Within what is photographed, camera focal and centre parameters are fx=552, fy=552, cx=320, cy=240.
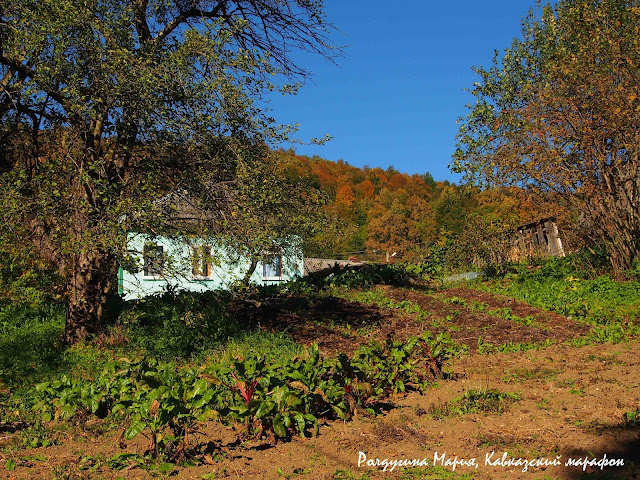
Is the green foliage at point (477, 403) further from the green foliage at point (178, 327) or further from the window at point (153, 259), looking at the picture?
the green foliage at point (178, 327)

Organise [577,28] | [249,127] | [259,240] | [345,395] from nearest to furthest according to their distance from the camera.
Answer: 1. [345,395]
2. [259,240]
3. [249,127]
4. [577,28]

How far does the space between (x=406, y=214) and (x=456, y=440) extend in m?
54.1

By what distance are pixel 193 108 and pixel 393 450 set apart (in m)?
5.50

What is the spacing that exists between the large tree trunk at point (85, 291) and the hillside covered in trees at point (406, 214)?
10.5 feet

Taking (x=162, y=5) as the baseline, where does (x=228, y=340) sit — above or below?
below

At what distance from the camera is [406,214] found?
5719 cm

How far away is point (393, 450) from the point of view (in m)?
3.68

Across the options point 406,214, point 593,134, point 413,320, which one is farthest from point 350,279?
point 406,214

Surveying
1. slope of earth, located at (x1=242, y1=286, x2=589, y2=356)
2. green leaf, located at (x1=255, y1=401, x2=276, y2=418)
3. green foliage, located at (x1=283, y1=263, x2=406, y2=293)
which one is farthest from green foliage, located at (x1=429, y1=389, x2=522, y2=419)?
green foliage, located at (x1=283, y1=263, x2=406, y2=293)

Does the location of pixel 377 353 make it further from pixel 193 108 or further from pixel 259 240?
pixel 193 108

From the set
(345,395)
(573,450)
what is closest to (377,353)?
(345,395)

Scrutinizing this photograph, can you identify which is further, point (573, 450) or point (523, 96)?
point (523, 96)

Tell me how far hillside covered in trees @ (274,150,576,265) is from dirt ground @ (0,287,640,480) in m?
4.29

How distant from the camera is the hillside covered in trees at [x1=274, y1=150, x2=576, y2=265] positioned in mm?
10795
